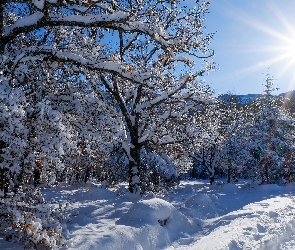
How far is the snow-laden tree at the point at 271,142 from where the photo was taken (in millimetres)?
30656

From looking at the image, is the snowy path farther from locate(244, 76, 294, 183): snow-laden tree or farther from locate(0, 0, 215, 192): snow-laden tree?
locate(244, 76, 294, 183): snow-laden tree

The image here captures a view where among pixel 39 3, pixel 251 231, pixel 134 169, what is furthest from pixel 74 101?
pixel 134 169

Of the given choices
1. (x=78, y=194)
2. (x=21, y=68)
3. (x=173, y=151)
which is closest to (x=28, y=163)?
(x=21, y=68)

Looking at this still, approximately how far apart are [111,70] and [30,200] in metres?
2.80

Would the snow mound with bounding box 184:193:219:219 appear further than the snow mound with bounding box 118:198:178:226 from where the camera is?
Yes

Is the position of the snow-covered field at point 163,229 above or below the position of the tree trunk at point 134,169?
below

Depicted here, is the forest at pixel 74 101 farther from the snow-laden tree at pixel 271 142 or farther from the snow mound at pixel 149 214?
the snow-laden tree at pixel 271 142

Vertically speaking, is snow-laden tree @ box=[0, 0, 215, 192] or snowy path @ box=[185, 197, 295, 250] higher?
snow-laden tree @ box=[0, 0, 215, 192]

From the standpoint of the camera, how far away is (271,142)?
30891 millimetres

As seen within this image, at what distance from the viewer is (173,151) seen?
13750mm

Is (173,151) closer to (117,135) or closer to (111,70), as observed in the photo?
(117,135)

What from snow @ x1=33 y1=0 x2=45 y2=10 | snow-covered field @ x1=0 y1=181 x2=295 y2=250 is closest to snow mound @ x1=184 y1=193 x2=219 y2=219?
snow-covered field @ x1=0 y1=181 x2=295 y2=250

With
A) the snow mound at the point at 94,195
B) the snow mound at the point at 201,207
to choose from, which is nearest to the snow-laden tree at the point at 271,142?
the snow mound at the point at 201,207

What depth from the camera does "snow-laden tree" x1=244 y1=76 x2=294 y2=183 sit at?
30.7 m
